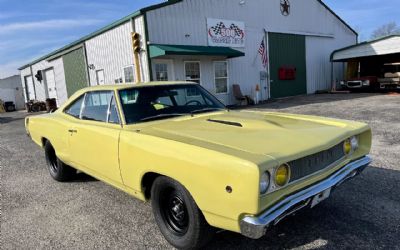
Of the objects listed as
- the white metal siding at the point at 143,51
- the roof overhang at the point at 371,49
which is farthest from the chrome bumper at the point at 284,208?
the roof overhang at the point at 371,49

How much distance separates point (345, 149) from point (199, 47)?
11788 mm

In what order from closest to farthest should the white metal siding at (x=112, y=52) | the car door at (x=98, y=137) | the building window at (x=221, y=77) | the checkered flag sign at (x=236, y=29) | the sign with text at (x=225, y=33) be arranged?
the car door at (x=98, y=137)
the white metal siding at (x=112, y=52)
the sign with text at (x=225, y=33)
the building window at (x=221, y=77)
the checkered flag sign at (x=236, y=29)

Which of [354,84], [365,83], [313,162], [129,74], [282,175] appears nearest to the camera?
[282,175]

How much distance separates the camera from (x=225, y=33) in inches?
628

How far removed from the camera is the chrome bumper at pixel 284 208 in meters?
2.19

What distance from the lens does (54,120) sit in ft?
15.7

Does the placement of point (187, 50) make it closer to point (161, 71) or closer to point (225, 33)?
point (161, 71)

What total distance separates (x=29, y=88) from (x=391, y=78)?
A: 28.4 meters

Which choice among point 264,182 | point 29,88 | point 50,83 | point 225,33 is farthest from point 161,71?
point 29,88

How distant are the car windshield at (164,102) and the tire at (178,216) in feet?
3.14

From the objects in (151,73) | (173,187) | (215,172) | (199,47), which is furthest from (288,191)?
(199,47)

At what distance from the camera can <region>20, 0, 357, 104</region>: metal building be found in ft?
44.6

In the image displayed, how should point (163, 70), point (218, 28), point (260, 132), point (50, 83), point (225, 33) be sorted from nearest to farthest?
1. point (260, 132)
2. point (163, 70)
3. point (218, 28)
4. point (225, 33)
5. point (50, 83)

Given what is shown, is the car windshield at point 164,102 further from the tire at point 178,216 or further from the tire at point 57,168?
the tire at point 57,168
